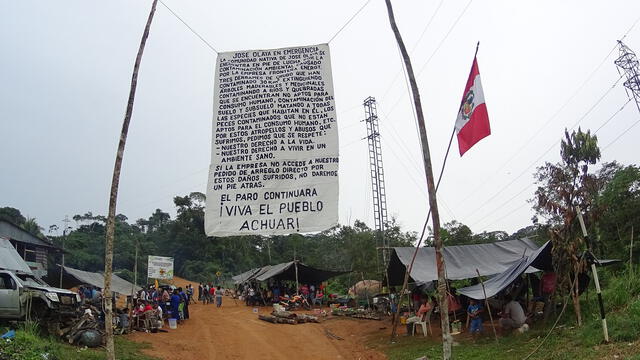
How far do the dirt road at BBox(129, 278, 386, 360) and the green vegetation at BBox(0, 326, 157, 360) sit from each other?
2.57 ft

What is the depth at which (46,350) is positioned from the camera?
10172 mm

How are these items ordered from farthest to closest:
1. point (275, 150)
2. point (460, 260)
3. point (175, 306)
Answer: point (175, 306) → point (460, 260) → point (275, 150)

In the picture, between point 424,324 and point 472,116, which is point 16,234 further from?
point 472,116

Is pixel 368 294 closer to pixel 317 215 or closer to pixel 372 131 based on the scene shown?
pixel 372 131

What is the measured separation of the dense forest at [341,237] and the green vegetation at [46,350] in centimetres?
1093

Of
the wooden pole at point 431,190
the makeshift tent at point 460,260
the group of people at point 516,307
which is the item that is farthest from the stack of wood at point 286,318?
the wooden pole at point 431,190

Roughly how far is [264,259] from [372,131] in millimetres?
40793

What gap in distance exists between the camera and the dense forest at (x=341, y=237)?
66.5ft

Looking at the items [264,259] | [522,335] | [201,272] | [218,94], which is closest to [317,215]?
[218,94]

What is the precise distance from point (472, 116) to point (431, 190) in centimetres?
119

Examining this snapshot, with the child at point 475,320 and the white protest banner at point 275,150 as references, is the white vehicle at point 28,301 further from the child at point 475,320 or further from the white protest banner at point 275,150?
the child at point 475,320

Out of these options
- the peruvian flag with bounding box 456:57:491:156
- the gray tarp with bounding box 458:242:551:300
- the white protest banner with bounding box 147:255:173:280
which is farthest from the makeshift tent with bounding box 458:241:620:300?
the white protest banner with bounding box 147:255:173:280

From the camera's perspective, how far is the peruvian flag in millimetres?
6398

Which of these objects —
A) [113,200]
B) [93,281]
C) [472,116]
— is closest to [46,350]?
[113,200]
